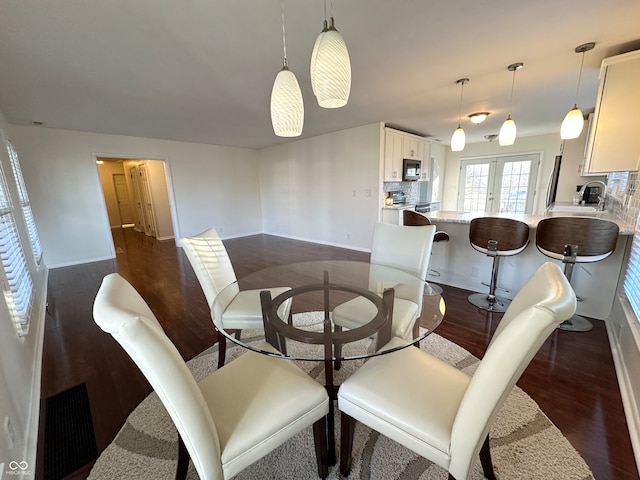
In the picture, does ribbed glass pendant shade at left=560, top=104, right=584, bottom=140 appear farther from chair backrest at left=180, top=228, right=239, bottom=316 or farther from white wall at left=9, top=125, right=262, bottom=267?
white wall at left=9, top=125, right=262, bottom=267

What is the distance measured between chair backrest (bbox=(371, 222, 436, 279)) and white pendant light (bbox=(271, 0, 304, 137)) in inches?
47.7

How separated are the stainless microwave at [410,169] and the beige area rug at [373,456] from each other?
4.50 meters

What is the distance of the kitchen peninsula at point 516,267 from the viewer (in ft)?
7.73

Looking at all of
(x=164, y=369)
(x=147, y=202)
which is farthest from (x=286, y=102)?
(x=147, y=202)

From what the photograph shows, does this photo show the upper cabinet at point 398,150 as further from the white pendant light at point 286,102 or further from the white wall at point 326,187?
the white pendant light at point 286,102

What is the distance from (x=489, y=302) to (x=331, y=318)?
201cm

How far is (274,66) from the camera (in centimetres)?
238

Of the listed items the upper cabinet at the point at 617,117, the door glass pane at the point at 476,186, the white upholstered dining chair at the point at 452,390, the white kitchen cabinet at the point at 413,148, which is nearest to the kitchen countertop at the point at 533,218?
the upper cabinet at the point at 617,117

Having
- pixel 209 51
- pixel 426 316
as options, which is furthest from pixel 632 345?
pixel 209 51

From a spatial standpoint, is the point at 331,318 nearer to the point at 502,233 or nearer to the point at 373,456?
the point at 373,456

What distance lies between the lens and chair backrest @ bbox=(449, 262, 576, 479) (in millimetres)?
708

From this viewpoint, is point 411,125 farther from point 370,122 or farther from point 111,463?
point 111,463

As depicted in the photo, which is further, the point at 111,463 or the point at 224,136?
the point at 224,136

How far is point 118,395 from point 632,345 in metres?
3.30
